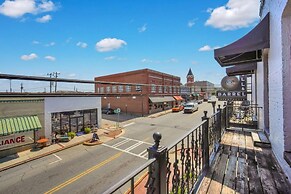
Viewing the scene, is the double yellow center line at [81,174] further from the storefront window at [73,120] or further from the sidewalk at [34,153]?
the storefront window at [73,120]

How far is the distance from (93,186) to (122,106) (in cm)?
2483

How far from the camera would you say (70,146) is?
1270 cm

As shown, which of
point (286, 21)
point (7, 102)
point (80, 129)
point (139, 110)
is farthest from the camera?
point (139, 110)

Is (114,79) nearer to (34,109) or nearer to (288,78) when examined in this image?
(34,109)

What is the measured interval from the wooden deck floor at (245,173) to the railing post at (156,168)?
1.29 m

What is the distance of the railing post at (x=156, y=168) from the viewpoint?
5.09 feet

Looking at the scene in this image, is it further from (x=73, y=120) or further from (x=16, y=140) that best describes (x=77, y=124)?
(x=16, y=140)

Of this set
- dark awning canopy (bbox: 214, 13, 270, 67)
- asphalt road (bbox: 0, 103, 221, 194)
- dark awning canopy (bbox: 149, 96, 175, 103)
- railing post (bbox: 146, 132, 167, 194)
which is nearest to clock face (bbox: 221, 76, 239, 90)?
asphalt road (bbox: 0, 103, 221, 194)

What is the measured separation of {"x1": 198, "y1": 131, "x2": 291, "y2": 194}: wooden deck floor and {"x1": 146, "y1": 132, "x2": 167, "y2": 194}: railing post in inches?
50.9

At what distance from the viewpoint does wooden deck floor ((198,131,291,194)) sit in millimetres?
2527

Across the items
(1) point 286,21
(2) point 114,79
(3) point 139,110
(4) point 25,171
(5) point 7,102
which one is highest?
(2) point 114,79

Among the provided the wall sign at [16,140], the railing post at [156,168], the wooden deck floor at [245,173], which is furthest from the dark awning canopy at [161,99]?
the railing post at [156,168]

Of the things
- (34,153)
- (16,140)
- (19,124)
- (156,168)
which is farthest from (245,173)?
(16,140)

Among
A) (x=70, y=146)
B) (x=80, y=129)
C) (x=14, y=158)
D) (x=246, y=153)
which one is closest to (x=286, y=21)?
(x=246, y=153)
